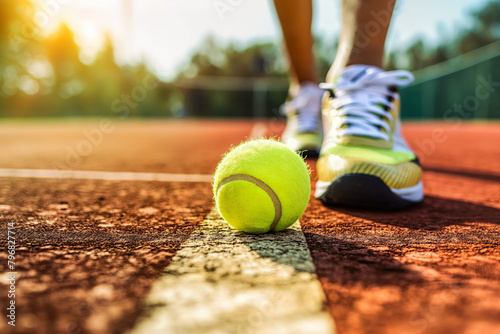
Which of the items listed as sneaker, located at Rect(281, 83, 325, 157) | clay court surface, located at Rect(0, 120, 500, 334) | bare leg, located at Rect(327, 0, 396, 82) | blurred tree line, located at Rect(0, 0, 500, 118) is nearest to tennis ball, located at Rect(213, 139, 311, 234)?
clay court surface, located at Rect(0, 120, 500, 334)

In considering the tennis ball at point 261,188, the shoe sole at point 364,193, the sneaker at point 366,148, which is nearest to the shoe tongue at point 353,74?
the sneaker at point 366,148

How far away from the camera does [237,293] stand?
0.73m

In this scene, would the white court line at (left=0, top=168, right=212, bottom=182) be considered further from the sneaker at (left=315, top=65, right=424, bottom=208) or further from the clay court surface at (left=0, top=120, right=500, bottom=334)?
the sneaker at (left=315, top=65, right=424, bottom=208)

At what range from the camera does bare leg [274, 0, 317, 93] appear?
2512 millimetres

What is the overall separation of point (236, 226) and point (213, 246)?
0.54ft

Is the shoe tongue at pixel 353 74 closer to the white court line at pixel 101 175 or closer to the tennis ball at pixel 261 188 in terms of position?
the tennis ball at pixel 261 188

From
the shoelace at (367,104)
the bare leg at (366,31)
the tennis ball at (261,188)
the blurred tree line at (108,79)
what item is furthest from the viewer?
the blurred tree line at (108,79)

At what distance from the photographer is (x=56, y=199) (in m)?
1.59

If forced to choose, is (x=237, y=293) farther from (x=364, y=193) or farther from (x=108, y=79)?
(x=108, y=79)

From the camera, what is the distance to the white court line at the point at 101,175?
6.98 feet

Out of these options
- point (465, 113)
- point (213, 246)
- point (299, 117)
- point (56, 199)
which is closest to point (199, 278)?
point (213, 246)

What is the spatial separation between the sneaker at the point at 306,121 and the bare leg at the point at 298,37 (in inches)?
3.3

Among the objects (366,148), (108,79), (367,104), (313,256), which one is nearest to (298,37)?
(367,104)

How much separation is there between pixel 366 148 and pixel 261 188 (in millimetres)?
505
